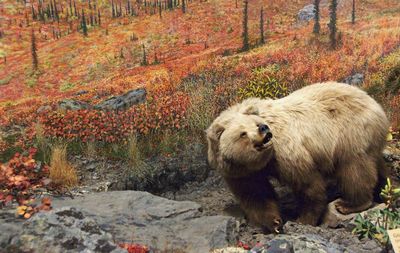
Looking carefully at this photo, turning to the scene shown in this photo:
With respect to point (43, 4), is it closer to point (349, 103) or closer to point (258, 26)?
point (258, 26)

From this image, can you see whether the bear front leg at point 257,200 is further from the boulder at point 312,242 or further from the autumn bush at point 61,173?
the autumn bush at point 61,173

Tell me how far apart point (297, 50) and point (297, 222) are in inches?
284

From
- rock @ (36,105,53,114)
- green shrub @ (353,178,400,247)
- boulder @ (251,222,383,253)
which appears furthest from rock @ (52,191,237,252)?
rock @ (36,105,53,114)

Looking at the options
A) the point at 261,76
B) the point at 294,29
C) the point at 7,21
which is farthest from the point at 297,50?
the point at 7,21

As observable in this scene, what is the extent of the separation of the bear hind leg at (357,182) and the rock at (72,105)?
6528 mm

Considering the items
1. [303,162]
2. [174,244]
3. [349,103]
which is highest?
[349,103]

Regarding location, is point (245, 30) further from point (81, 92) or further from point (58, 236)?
point (58, 236)

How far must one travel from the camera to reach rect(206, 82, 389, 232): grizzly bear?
492 centimetres

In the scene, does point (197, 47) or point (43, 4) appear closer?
point (197, 47)

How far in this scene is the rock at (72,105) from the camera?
10.0m

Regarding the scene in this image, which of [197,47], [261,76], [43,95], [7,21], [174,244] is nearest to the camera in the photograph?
[174,244]

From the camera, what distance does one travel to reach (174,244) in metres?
4.38

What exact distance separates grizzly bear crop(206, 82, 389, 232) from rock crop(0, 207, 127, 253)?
1.56 metres

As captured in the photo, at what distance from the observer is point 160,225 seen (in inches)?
189
